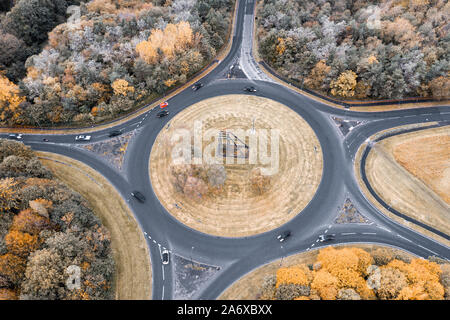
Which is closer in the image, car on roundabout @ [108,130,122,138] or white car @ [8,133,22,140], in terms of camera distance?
car on roundabout @ [108,130,122,138]

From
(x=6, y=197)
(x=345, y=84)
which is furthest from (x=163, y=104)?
(x=345, y=84)

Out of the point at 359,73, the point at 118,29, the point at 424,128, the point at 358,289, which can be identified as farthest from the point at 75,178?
the point at 424,128

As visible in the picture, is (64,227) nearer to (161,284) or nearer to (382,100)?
(161,284)

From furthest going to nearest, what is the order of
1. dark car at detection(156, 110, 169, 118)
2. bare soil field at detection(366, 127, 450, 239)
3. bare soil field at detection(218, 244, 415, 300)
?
1. dark car at detection(156, 110, 169, 118)
2. bare soil field at detection(366, 127, 450, 239)
3. bare soil field at detection(218, 244, 415, 300)

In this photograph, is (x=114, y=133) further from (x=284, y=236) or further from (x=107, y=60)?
(x=284, y=236)

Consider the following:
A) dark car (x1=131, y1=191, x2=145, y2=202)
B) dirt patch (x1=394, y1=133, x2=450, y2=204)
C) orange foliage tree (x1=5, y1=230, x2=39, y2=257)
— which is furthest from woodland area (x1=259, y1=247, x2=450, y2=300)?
orange foliage tree (x1=5, y1=230, x2=39, y2=257)

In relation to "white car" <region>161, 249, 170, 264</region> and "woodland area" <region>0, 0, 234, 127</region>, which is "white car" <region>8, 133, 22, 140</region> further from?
"white car" <region>161, 249, 170, 264</region>
